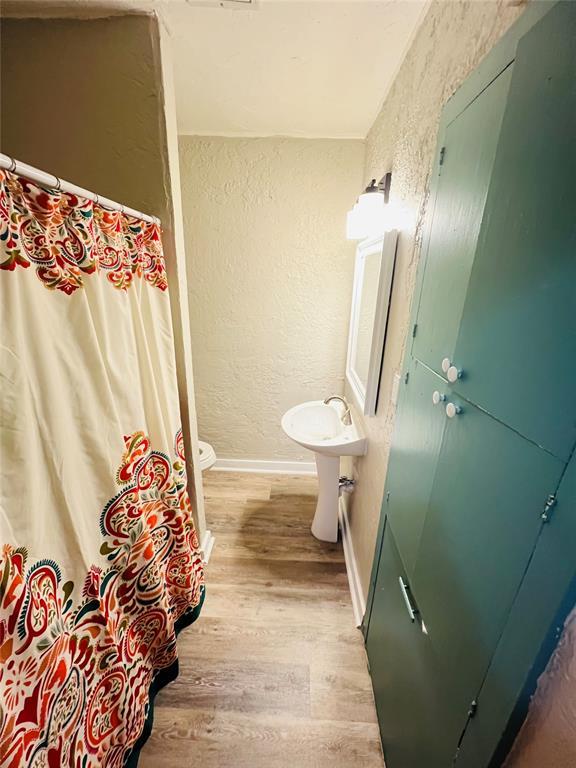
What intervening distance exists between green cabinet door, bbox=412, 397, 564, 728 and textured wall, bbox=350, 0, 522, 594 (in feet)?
1.48

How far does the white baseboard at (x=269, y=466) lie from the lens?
235 centimetres

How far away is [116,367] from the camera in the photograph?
2.64 ft

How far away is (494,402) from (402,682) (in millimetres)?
868

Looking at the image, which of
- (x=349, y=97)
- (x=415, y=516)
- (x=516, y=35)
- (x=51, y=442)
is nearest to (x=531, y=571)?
(x=415, y=516)

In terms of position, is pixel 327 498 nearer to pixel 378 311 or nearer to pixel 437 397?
pixel 378 311

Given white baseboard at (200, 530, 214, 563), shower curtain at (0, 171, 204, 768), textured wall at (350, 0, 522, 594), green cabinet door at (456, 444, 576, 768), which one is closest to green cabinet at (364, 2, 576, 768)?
green cabinet door at (456, 444, 576, 768)

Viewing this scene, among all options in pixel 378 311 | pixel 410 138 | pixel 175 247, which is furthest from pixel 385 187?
pixel 175 247

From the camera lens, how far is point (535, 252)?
393 mm

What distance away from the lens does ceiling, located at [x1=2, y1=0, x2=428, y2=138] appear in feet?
2.88

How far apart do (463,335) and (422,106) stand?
82 centimetres

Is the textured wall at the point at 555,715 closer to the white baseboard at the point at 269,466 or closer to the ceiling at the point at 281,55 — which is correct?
the ceiling at the point at 281,55

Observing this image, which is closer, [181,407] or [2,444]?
[2,444]

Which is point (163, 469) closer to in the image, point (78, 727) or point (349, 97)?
point (78, 727)

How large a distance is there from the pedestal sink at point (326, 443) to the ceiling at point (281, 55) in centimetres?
153
